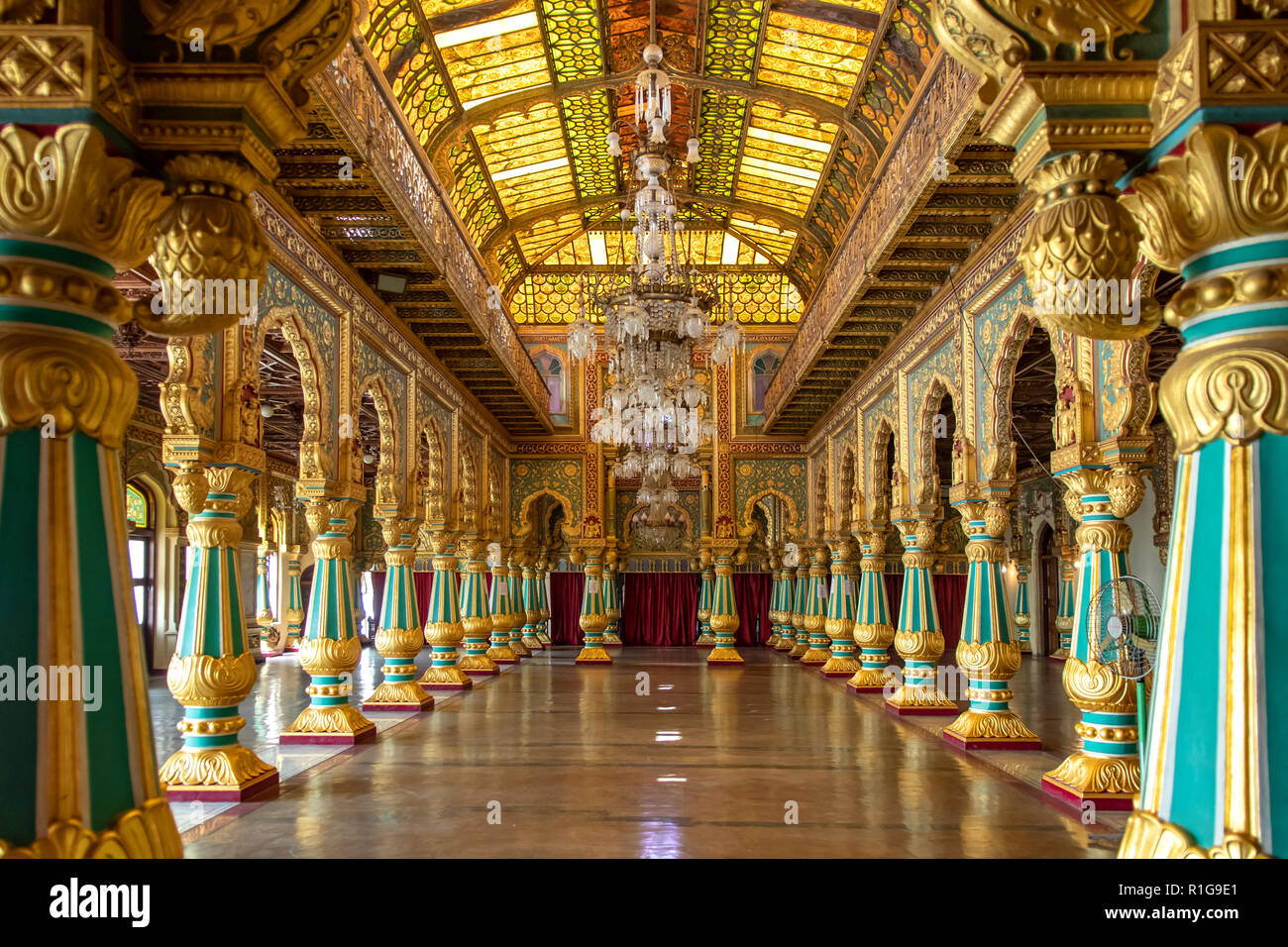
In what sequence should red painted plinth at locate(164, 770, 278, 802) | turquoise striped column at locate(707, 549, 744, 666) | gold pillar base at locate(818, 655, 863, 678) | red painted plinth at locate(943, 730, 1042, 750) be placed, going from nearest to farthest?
red painted plinth at locate(164, 770, 278, 802) < red painted plinth at locate(943, 730, 1042, 750) < gold pillar base at locate(818, 655, 863, 678) < turquoise striped column at locate(707, 549, 744, 666)

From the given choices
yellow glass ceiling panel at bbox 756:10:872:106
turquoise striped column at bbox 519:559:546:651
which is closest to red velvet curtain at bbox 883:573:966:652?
turquoise striped column at bbox 519:559:546:651

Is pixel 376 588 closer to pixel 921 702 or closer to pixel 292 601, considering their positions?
pixel 292 601

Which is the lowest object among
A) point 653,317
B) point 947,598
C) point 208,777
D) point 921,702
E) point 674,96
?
point 947,598

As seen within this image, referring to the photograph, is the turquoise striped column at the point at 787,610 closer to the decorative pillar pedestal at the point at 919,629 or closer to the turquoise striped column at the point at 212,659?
the decorative pillar pedestal at the point at 919,629

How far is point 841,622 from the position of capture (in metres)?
17.7

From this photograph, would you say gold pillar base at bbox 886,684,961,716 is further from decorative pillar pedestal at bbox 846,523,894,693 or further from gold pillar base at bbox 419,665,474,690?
gold pillar base at bbox 419,665,474,690

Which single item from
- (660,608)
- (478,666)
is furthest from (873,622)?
(660,608)

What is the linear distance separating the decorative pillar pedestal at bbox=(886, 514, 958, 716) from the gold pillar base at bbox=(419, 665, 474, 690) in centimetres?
701

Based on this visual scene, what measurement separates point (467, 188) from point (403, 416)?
163 inches

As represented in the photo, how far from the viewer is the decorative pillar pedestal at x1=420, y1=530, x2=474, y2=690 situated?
50.4 ft

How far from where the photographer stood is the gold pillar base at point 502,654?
67.9 ft

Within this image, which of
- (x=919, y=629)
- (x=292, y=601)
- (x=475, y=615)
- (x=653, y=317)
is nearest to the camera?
(x=653, y=317)

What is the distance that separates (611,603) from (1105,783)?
20506 millimetres

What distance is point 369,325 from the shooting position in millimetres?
11109
